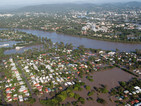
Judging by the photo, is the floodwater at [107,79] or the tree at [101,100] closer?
the tree at [101,100]

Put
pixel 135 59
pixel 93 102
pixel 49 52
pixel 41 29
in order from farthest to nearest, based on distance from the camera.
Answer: pixel 41 29 → pixel 49 52 → pixel 135 59 → pixel 93 102

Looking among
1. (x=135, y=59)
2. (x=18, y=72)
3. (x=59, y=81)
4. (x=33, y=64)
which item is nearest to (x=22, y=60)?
(x=33, y=64)

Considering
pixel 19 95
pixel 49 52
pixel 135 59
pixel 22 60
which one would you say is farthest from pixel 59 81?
pixel 135 59

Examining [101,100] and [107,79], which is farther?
[107,79]

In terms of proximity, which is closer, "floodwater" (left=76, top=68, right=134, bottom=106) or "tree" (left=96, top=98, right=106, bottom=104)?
"tree" (left=96, top=98, right=106, bottom=104)

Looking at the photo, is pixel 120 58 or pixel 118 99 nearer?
pixel 118 99

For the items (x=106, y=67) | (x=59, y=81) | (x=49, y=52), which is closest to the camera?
(x=59, y=81)

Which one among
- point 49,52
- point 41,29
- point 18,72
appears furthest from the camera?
point 41,29

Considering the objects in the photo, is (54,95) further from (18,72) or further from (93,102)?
(18,72)

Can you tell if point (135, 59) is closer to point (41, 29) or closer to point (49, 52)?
point (49, 52)
